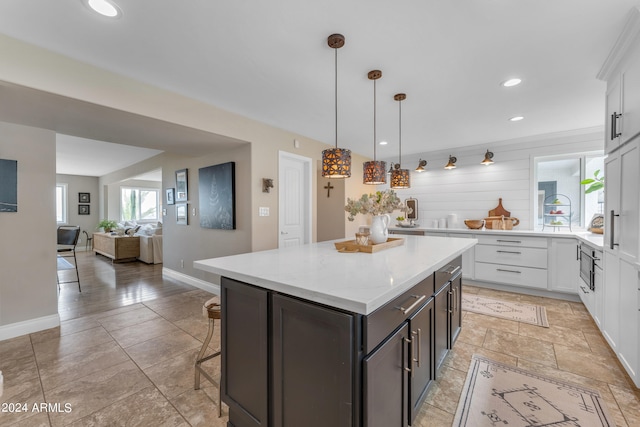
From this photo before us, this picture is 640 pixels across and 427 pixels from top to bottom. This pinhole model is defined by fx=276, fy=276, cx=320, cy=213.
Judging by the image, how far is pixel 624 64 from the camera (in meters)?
1.97

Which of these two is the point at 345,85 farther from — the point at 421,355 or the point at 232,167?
the point at 421,355

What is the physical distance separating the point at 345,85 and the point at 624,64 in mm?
2027

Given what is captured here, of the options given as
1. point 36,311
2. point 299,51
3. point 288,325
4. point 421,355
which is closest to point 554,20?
point 299,51

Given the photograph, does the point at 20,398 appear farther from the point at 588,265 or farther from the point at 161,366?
the point at 588,265

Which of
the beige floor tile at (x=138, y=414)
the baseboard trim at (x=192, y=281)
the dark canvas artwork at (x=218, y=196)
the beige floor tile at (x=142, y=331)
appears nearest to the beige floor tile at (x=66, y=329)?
the beige floor tile at (x=142, y=331)

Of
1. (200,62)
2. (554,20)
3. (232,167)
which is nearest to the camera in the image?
(554,20)

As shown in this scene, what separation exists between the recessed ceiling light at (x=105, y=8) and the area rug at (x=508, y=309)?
4202 mm

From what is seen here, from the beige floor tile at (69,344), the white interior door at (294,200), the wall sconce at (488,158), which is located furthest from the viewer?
the wall sconce at (488,158)

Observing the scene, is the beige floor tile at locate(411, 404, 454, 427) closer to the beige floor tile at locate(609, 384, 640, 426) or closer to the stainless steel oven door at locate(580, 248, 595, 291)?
the beige floor tile at locate(609, 384, 640, 426)

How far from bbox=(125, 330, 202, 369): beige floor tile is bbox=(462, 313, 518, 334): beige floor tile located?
2.75 metres

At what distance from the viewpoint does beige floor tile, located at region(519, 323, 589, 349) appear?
2546 mm

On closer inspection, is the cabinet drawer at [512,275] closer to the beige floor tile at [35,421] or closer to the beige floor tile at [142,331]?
the beige floor tile at [142,331]

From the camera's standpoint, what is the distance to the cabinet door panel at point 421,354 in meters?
1.43

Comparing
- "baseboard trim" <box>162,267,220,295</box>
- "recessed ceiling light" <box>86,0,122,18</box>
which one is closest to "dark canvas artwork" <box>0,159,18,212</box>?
"recessed ceiling light" <box>86,0,122,18</box>
